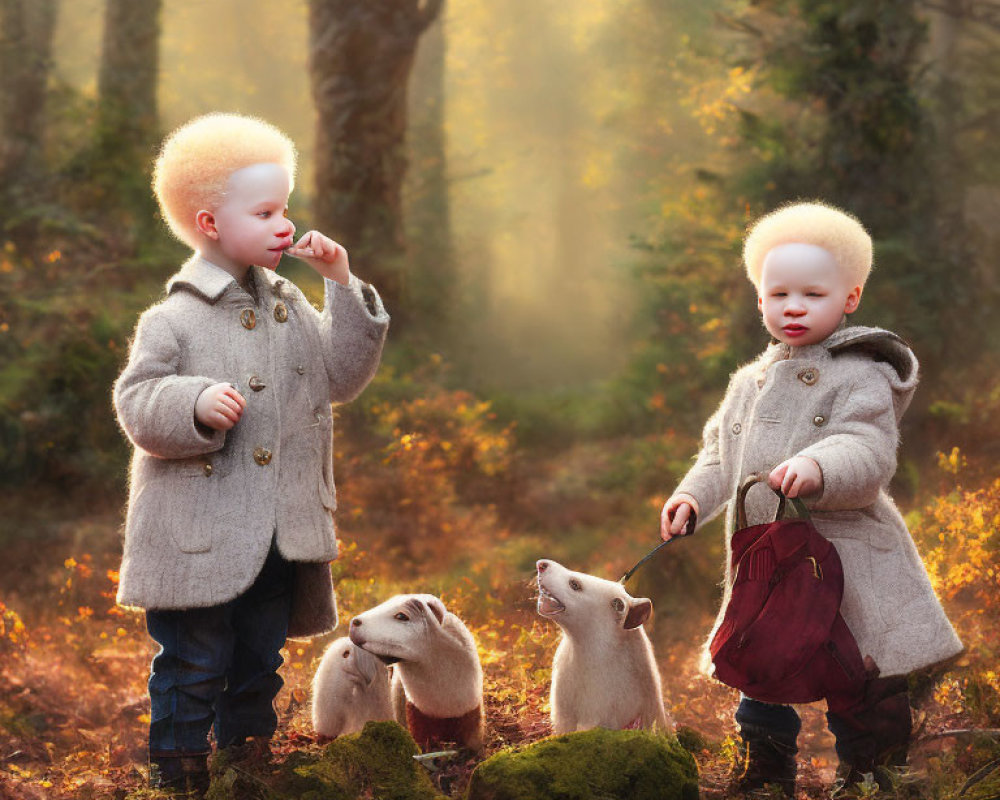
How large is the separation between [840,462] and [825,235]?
0.74 meters

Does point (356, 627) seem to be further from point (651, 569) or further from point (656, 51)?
point (656, 51)

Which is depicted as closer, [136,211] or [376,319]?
[376,319]

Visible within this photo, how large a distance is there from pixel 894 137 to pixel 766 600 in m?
5.38

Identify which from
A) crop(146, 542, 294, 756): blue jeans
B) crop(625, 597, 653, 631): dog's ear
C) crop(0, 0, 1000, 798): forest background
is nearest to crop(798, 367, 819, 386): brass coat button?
crop(625, 597, 653, 631): dog's ear

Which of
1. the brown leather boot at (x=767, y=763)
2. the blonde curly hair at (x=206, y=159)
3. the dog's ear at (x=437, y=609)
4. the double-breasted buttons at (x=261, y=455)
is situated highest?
the blonde curly hair at (x=206, y=159)

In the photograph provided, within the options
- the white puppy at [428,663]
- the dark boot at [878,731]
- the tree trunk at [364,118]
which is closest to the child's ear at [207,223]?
the white puppy at [428,663]

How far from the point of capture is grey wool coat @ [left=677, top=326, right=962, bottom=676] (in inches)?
126

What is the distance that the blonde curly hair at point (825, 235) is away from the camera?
3338mm

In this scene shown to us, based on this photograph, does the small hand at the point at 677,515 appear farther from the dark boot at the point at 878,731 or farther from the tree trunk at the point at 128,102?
the tree trunk at the point at 128,102

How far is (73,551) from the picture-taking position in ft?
23.5

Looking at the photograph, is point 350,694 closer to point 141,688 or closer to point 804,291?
point 141,688

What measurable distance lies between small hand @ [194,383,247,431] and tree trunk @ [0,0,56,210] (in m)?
6.86

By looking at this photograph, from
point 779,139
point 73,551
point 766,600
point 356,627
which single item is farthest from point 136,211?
point 766,600

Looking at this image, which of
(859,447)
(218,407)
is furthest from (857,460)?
(218,407)
